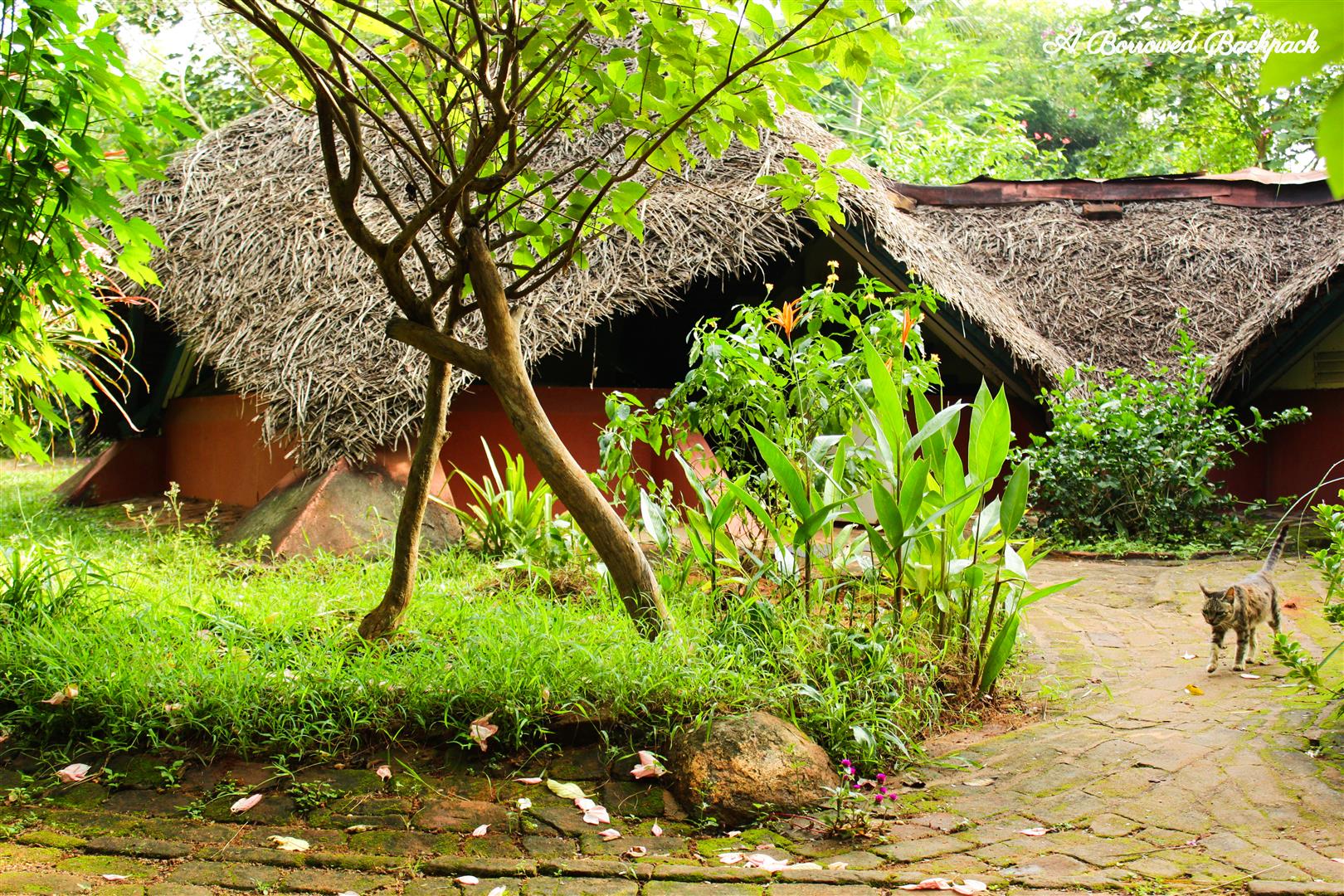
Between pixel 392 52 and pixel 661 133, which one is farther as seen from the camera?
pixel 392 52

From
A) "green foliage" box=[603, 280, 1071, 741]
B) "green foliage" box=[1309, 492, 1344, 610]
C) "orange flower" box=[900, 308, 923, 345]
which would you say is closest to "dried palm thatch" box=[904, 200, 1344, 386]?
"orange flower" box=[900, 308, 923, 345]

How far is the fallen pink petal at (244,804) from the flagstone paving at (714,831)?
13mm

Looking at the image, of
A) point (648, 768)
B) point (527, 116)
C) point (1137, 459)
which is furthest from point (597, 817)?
point (1137, 459)

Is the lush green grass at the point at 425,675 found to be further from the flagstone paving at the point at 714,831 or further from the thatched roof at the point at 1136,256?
the thatched roof at the point at 1136,256

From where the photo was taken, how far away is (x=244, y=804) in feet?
9.00

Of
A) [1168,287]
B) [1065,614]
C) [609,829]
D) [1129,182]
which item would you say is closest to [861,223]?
[1065,614]

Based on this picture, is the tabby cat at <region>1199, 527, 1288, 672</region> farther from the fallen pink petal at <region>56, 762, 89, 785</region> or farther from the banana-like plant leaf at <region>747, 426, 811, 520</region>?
the fallen pink petal at <region>56, 762, 89, 785</region>

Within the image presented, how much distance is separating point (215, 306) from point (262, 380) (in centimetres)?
86

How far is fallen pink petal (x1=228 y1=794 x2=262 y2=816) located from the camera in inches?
107

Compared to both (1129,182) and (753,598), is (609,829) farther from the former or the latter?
(1129,182)

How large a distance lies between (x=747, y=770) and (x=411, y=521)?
1.42 m

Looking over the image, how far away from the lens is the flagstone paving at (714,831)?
2.43m

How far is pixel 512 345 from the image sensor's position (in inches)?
133

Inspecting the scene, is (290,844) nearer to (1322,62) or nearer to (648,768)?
(648,768)
